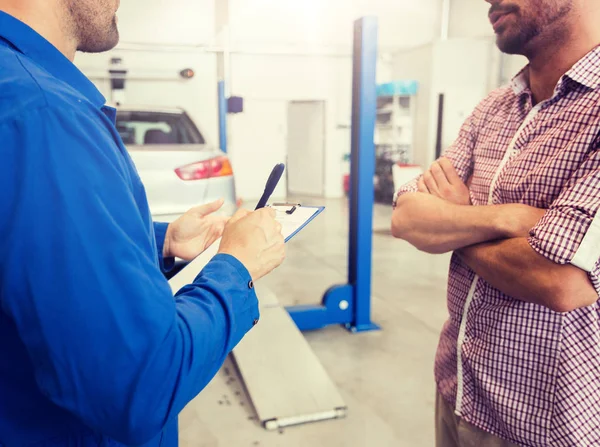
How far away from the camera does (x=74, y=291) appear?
1.79 feet

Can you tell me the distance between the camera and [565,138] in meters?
1.01

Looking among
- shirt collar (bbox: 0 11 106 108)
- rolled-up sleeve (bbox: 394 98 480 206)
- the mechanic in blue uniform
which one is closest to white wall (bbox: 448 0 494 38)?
rolled-up sleeve (bbox: 394 98 480 206)

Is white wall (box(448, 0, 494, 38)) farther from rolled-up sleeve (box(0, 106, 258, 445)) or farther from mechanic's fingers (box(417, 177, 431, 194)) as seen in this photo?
rolled-up sleeve (box(0, 106, 258, 445))

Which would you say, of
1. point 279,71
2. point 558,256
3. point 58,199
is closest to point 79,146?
point 58,199

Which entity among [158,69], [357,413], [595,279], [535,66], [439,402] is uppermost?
[158,69]

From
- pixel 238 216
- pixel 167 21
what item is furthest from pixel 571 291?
pixel 167 21

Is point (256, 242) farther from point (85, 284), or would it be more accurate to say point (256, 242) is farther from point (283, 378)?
point (283, 378)

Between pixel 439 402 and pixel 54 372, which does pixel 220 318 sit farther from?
pixel 439 402

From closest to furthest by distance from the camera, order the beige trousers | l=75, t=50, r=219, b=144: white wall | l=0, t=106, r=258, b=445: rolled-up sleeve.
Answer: l=0, t=106, r=258, b=445: rolled-up sleeve
the beige trousers
l=75, t=50, r=219, b=144: white wall

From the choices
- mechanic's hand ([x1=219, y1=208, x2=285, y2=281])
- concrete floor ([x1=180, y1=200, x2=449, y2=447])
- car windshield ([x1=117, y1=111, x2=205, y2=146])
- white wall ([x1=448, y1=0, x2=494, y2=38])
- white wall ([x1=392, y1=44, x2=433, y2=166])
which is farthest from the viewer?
white wall ([x1=392, y1=44, x2=433, y2=166])

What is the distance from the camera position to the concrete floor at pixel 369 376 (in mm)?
2301

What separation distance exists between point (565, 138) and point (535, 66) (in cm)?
25

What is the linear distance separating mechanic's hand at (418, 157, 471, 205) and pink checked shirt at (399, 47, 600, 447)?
0.07m

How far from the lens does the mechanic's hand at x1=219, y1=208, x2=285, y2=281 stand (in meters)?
0.80
